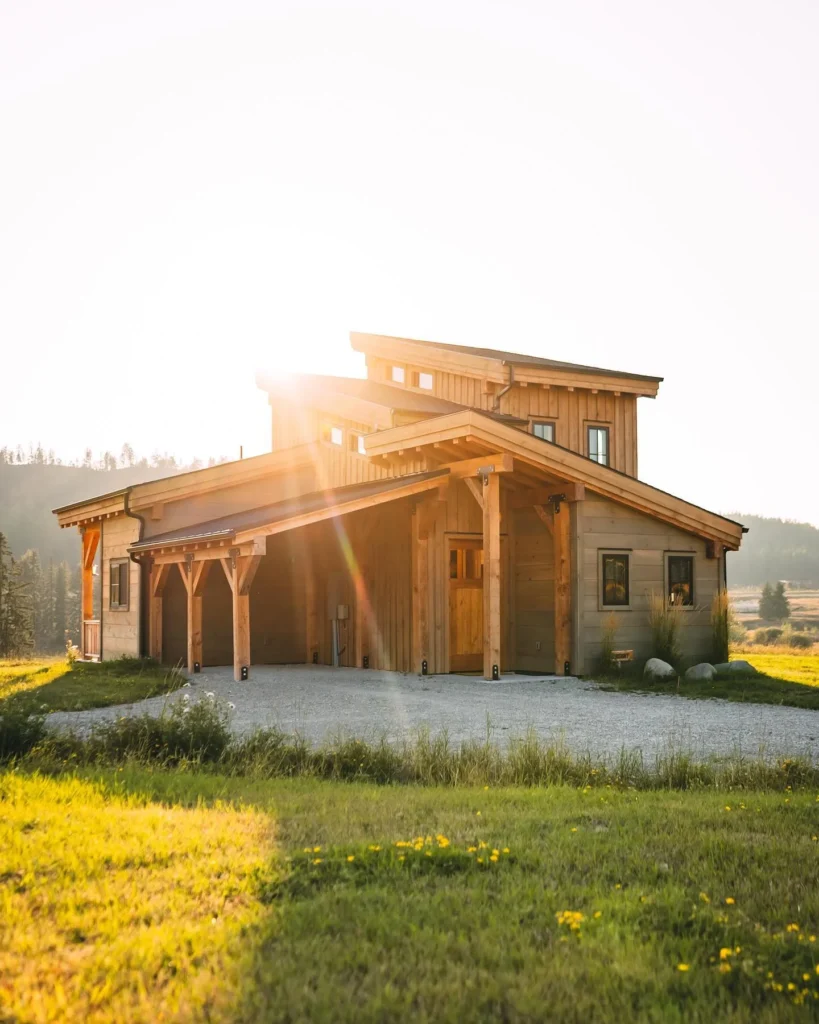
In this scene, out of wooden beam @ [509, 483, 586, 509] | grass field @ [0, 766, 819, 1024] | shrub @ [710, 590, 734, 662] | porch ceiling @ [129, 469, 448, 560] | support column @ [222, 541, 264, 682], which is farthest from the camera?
shrub @ [710, 590, 734, 662]

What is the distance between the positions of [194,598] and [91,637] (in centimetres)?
677

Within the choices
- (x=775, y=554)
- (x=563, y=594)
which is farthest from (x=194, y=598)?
(x=775, y=554)

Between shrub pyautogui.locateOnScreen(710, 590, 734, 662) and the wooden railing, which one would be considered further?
the wooden railing

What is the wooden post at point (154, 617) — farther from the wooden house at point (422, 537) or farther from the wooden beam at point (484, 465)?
the wooden beam at point (484, 465)

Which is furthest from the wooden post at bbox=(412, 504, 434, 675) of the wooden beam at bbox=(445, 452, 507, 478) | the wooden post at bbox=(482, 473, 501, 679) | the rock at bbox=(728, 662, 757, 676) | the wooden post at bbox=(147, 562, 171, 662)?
the rock at bbox=(728, 662, 757, 676)

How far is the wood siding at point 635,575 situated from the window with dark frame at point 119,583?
31.0ft

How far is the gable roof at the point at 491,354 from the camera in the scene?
69.7 feet

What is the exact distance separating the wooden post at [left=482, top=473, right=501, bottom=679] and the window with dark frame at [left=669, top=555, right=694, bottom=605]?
3.98 meters

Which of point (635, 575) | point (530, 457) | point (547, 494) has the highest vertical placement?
point (530, 457)

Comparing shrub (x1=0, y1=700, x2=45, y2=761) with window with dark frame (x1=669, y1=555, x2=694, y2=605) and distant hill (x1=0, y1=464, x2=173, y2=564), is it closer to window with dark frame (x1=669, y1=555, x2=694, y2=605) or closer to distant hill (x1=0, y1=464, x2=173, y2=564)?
window with dark frame (x1=669, y1=555, x2=694, y2=605)

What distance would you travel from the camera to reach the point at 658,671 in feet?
53.9

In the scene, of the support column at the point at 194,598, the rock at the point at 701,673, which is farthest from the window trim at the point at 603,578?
the support column at the point at 194,598

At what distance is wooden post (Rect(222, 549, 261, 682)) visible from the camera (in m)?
15.6

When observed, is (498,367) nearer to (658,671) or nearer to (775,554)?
(658,671)
